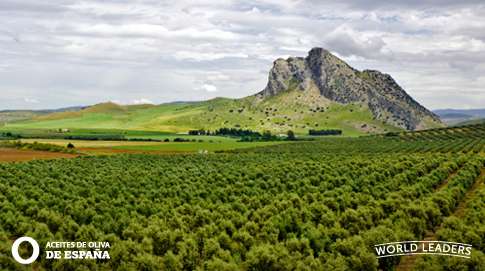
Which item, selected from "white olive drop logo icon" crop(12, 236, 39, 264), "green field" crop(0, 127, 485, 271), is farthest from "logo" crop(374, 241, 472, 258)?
"white olive drop logo icon" crop(12, 236, 39, 264)

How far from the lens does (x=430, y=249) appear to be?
25.6 metres

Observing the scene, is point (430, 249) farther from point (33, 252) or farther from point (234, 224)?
point (33, 252)

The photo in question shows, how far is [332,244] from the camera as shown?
976 inches

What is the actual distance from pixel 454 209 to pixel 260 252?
2382 centimetres

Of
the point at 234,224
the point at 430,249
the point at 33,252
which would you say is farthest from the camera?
the point at 234,224

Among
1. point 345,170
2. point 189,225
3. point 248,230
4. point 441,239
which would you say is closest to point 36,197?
point 189,225

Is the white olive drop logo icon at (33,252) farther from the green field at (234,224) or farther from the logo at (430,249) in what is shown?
the logo at (430,249)

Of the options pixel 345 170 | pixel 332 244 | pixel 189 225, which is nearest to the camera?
pixel 332 244

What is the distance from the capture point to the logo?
2391 centimetres

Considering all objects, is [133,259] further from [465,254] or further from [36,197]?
[36,197]

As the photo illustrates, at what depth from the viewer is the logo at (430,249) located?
78.4 ft

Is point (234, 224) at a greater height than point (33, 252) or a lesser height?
lesser

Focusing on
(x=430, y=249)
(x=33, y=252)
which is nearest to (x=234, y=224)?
(x=430, y=249)

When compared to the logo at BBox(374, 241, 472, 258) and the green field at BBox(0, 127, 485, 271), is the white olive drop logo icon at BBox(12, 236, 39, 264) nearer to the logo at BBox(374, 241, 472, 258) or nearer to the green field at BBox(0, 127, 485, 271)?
the green field at BBox(0, 127, 485, 271)
